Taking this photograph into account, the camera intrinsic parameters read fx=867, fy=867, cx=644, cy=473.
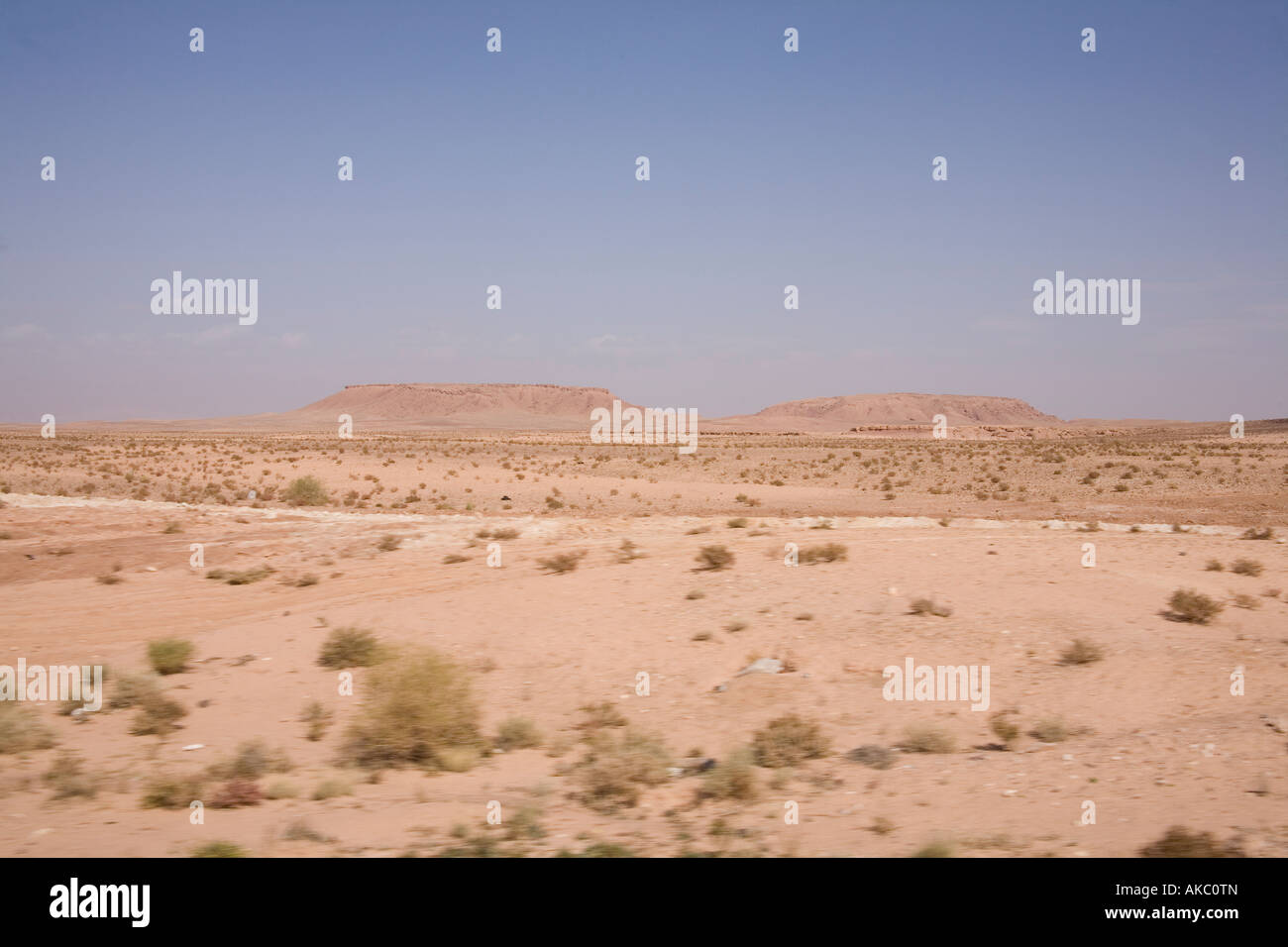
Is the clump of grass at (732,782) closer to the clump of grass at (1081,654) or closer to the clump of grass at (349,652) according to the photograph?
the clump of grass at (1081,654)

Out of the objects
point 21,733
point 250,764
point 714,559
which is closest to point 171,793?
point 250,764

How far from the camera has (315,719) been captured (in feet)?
27.8

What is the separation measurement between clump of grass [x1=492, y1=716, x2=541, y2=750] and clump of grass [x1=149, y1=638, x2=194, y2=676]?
477 centimetres

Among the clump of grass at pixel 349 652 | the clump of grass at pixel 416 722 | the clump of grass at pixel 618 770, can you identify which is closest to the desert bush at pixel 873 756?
the clump of grass at pixel 618 770

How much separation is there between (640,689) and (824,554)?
21.5 ft

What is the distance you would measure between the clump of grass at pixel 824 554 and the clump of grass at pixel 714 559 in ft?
4.38

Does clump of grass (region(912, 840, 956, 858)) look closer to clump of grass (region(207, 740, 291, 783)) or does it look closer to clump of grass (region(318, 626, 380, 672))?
clump of grass (region(207, 740, 291, 783))

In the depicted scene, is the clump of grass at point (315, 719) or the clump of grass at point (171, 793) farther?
the clump of grass at point (315, 719)

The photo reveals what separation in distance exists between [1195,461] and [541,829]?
4803 cm

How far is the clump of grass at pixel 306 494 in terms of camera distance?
100 ft

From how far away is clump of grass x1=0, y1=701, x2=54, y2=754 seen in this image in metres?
7.48

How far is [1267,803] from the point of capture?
5750mm

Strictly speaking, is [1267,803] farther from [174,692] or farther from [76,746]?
[174,692]

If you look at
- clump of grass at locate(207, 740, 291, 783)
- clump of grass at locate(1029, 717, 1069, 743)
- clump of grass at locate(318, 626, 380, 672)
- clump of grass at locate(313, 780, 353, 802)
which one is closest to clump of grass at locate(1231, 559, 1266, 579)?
clump of grass at locate(1029, 717, 1069, 743)
